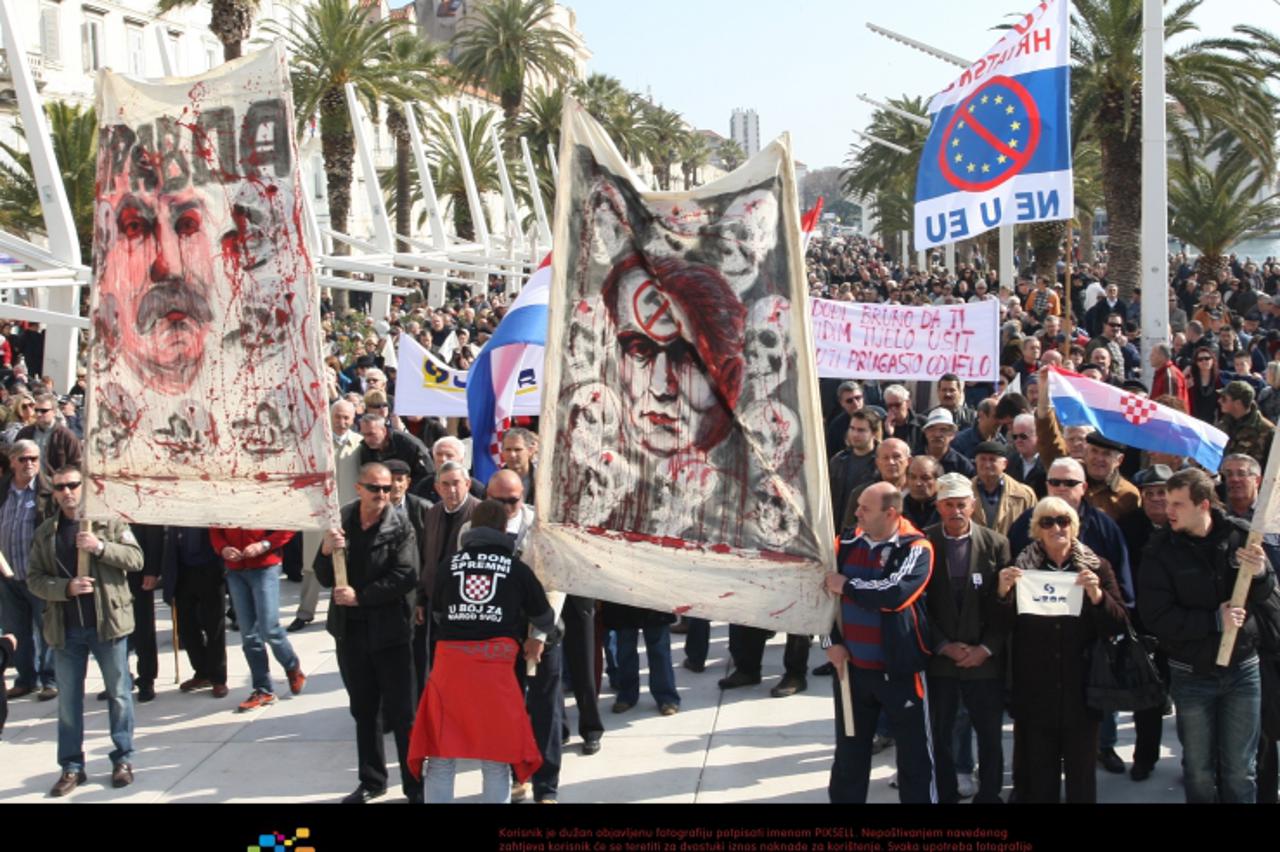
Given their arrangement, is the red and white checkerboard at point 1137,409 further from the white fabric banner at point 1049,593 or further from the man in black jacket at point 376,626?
the man in black jacket at point 376,626

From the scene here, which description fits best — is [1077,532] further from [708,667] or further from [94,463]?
[94,463]

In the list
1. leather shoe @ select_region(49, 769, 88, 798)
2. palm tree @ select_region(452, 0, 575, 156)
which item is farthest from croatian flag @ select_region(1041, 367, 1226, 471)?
palm tree @ select_region(452, 0, 575, 156)

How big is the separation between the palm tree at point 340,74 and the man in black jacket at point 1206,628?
31031 millimetres

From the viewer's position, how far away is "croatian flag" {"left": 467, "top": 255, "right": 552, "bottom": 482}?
8.98 m

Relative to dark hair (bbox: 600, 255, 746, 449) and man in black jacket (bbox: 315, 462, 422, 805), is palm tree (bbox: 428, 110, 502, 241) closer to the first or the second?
man in black jacket (bbox: 315, 462, 422, 805)

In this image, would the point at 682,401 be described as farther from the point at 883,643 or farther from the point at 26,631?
the point at 26,631

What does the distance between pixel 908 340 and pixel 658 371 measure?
5367 millimetres

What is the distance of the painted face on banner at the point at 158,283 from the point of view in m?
6.59

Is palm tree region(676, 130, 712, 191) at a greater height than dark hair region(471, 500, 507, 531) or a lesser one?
greater

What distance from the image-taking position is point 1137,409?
8.05 m

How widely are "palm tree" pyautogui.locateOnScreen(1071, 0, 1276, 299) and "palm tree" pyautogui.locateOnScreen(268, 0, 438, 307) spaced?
59.6ft

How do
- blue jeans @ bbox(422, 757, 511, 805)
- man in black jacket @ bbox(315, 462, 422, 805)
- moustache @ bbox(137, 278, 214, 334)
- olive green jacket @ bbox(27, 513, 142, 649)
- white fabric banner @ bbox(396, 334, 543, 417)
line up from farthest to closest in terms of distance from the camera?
white fabric banner @ bbox(396, 334, 543, 417) → olive green jacket @ bbox(27, 513, 142, 649) → man in black jacket @ bbox(315, 462, 422, 805) → moustache @ bbox(137, 278, 214, 334) → blue jeans @ bbox(422, 757, 511, 805)

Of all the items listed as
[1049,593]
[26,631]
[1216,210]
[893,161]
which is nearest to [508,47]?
[893,161]

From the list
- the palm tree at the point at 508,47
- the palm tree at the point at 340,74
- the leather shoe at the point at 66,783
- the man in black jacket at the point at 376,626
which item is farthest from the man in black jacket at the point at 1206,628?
the palm tree at the point at 508,47
